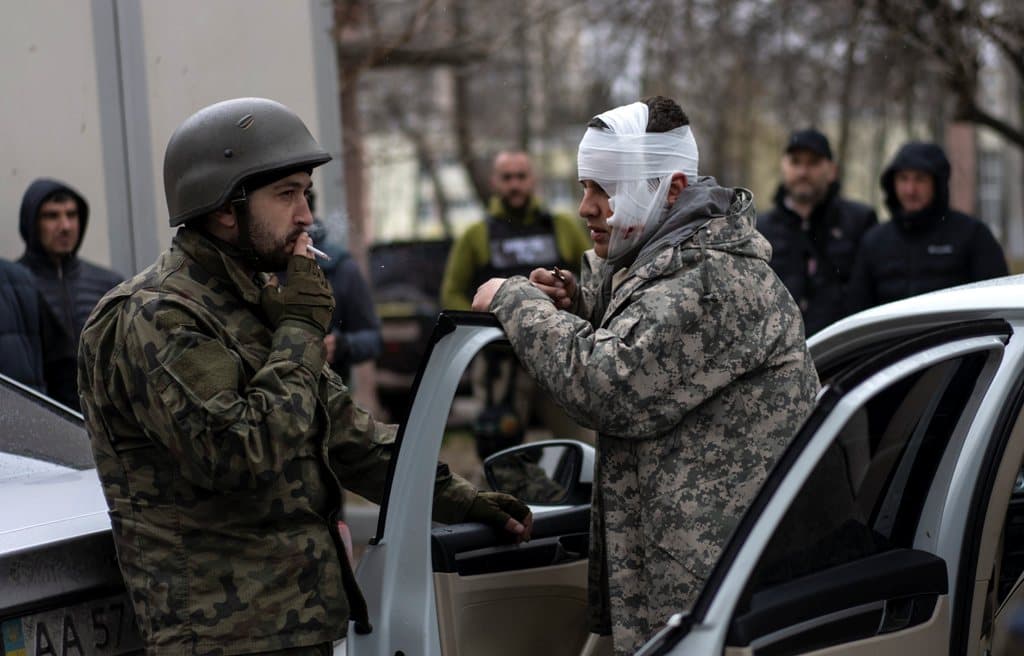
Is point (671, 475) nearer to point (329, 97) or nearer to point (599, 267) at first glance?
point (599, 267)

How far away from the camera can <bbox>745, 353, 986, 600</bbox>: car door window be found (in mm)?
2586

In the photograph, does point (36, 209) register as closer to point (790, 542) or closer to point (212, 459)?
point (212, 459)

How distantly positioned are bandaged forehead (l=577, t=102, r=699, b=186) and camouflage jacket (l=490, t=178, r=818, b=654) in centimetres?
12

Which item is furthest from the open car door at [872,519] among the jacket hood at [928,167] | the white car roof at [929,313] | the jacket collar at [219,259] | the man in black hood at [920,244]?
the jacket hood at [928,167]

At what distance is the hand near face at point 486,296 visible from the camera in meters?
2.97

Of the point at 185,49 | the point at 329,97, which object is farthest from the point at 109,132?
the point at 329,97

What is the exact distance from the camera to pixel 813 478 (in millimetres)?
2561

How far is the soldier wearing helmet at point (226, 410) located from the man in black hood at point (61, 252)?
10.2 ft

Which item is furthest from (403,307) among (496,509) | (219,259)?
(219,259)

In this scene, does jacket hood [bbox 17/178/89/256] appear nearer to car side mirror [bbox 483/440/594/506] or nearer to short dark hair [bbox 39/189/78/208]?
short dark hair [bbox 39/189/78/208]

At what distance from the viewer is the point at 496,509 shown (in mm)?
3213

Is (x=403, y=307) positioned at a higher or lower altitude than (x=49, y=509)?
lower

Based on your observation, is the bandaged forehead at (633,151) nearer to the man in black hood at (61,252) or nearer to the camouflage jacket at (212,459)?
the camouflage jacket at (212,459)

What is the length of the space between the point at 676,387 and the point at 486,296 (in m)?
0.45
